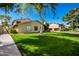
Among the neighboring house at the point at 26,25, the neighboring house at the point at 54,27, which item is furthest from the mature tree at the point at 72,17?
the neighboring house at the point at 26,25

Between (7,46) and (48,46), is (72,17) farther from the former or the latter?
(7,46)

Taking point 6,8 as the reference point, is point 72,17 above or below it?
below

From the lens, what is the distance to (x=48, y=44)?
2285 millimetres

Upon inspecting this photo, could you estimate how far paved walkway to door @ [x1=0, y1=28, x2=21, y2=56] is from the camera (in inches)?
89.7

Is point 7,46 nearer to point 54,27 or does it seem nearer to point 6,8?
point 6,8

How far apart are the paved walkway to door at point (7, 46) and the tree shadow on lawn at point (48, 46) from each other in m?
0.05

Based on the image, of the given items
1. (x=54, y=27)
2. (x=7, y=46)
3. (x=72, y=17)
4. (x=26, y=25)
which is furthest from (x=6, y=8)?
(x=72, y=17)

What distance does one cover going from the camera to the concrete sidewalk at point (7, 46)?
89.7 inches

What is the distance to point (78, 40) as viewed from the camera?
7.46ft

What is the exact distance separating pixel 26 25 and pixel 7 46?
0.28m

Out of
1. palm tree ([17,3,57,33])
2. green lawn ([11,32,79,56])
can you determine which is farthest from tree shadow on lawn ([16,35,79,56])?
palm tree ([17,3,57,33])

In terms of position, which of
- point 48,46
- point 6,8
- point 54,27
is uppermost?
point 6,8

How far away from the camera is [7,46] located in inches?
91.0

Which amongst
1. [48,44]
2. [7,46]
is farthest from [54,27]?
[7,46]
